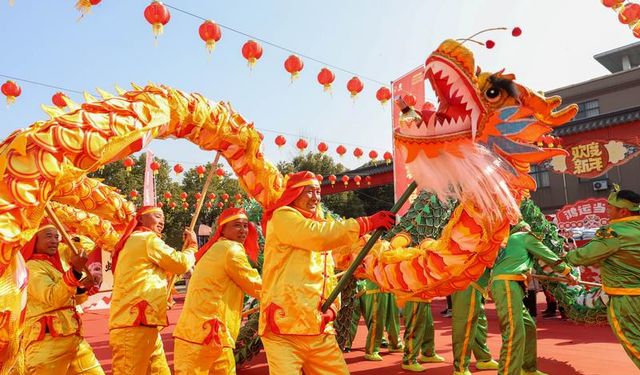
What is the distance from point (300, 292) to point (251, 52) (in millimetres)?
4309

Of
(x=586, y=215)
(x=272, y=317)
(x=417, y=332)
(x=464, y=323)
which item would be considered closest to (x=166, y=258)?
(x=272, y=317)

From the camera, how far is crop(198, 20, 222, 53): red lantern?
595cm

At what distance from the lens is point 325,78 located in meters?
7.56

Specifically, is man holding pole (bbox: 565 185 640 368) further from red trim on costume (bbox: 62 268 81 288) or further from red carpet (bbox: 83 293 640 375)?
red trim on costume (bbox: 62 268 81 288)

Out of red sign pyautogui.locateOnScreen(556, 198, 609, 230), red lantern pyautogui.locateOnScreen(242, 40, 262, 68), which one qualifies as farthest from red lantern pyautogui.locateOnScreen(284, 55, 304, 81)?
red sign pyautogui.locateOnScreen(556, 198, 609, 230)

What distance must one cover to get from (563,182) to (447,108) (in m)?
16.1

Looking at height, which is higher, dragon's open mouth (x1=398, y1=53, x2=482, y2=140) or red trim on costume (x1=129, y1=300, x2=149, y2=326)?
dragon's open mouth (x1=398, y1=53, x2=482, y2=140)

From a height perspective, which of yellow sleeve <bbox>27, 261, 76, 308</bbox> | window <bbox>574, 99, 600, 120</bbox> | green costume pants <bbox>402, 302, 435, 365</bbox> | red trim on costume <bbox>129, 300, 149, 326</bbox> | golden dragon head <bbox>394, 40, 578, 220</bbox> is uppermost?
window <bbox>574, 99, 600, 120</bbox>

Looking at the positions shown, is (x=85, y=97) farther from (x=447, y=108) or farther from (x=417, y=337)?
(x=417, y=337)

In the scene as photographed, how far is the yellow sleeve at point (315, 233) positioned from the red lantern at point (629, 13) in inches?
173

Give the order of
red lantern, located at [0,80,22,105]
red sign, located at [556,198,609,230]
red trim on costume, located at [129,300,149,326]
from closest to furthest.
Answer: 1. red trim on costume, located at [129,300,149,326]
2. red lantern, located at [0,80,22,105]
3. red sign, located at [556,198,609,230]

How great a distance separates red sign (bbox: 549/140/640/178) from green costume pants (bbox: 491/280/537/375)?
347 inches

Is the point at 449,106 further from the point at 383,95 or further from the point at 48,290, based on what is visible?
the point at 383,95

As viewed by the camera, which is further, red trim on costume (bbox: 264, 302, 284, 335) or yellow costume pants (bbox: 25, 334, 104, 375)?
yellow costume pants (bbox: 25, 334, 104, 375)
